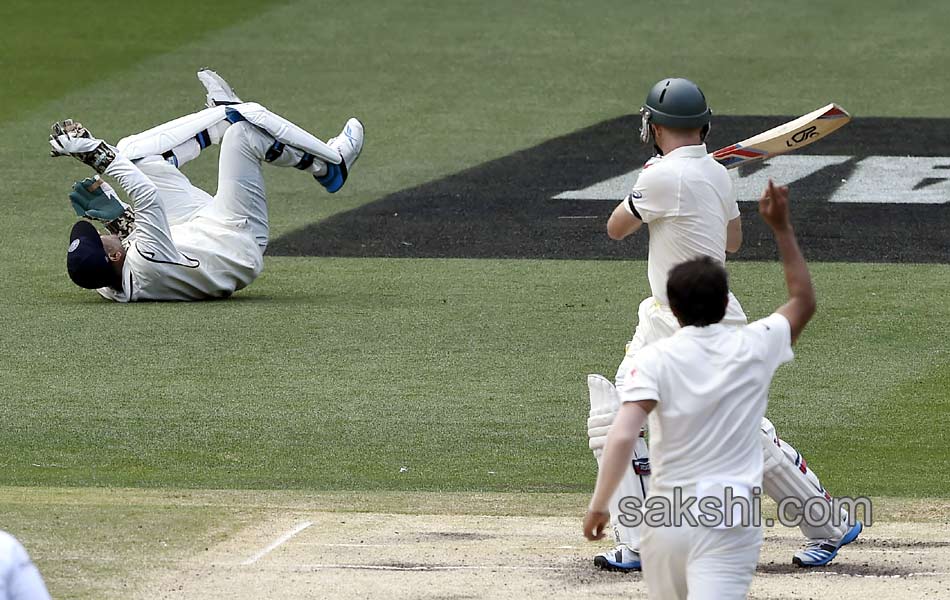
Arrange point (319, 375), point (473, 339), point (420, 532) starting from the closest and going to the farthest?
point (420, 532) < point (319, 375) < point (473, 339)

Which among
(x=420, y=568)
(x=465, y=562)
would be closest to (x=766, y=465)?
(x=465, y=562)

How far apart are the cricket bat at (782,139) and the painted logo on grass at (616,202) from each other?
639 cm

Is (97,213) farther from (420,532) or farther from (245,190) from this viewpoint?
(420,532)

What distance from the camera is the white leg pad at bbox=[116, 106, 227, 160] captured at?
39.6 feet

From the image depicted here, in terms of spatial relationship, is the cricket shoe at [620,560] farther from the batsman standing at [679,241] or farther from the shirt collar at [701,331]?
the shirt collar at [701,331]

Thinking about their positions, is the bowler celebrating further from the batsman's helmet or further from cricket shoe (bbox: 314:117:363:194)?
cricket shoe (bbox: 314:117:363:194)

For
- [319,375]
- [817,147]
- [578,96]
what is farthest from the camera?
[578,96]

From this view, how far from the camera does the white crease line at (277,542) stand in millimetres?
6285

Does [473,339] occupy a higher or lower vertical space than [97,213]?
lower

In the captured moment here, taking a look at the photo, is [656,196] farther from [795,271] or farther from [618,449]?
[618,449]

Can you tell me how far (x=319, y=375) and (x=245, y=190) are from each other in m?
2.47

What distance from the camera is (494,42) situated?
23891 millimetres

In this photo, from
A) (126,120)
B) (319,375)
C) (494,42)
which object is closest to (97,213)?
(319,375)

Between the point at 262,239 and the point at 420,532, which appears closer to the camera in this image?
the point at 420,532
